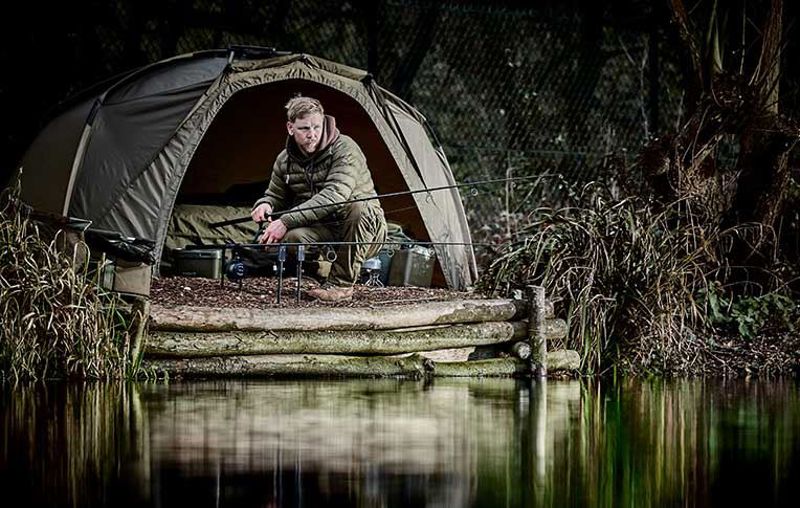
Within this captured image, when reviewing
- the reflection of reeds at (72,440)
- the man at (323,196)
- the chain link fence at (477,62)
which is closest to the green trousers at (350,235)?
the man at (323,196)

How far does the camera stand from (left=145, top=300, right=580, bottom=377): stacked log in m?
7.59

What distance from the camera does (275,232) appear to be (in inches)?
361

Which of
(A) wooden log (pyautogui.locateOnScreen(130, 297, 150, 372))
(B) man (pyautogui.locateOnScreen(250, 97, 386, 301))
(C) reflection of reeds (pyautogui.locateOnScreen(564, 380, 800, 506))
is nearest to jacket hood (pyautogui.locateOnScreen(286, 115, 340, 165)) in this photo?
(B) man (pyautogui.locateOnScreen(250, 97, 386, 301))

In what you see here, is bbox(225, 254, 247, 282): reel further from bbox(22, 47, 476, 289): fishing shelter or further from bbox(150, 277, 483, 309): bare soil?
bbox(22, 47, 476, 289): fishing shelter

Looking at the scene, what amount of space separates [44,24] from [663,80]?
6194mm

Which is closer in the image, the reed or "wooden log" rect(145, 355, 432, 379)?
"wooden log" rect(145, 355, 432, 379)

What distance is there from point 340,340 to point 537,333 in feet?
3.90

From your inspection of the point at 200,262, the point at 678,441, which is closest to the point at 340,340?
the point at 200,262

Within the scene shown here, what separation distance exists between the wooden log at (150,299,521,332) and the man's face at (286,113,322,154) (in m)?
1.74

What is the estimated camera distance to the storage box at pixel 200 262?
10.3 metres

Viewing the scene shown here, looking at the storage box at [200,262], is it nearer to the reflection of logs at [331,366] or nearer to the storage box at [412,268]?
the storage box at [412,268]

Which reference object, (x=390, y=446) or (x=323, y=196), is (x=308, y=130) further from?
(x=390, y=446)

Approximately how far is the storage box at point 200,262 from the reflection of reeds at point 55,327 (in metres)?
2.77

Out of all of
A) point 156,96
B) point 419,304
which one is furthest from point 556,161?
point 419,304
